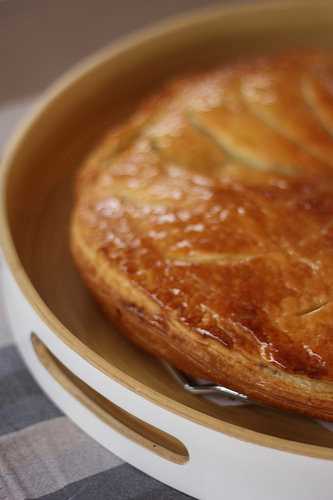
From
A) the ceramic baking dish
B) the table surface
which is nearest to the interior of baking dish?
the ceramic baking dish

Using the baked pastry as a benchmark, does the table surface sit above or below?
below

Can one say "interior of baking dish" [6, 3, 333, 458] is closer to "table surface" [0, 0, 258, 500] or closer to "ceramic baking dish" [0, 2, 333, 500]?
"ceramic baking dish" [0, 2, 333, 500]

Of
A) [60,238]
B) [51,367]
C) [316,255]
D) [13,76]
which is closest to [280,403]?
[316,255]

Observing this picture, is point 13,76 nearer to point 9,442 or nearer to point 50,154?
point 50,154

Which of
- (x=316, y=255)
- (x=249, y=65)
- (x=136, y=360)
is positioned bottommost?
(x=136, y=360)

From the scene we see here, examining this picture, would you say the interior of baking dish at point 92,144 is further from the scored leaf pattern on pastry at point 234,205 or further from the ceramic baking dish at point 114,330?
the scored leaf pattern on pastry at point 234,205

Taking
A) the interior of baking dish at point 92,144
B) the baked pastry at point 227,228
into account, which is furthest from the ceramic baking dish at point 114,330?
the baked pastry at point 227,228

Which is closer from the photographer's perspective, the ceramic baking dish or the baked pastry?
the ceramic baking dish
